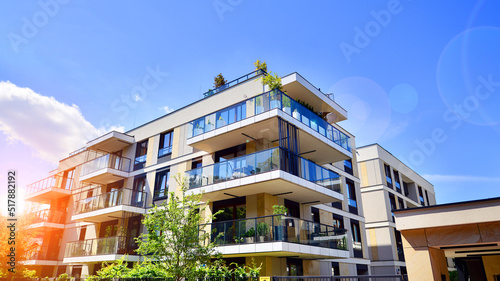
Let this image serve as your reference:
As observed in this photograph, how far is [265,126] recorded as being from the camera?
16.4 m

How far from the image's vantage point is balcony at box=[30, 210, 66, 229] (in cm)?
2645

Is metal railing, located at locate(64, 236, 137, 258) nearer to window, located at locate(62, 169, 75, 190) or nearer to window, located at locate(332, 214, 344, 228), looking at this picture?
window, located at locate(62, 169, 75, 190)

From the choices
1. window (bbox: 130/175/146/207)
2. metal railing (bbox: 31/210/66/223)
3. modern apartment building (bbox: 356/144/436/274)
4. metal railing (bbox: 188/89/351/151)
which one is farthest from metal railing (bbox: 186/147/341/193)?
metal railing (bbox: 31/210/66/223)

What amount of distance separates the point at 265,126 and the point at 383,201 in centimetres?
1794

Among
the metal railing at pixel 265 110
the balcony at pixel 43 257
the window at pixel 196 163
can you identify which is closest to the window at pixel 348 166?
the metal railing at pixel 265 110

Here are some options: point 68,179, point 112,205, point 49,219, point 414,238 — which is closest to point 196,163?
point 112,205

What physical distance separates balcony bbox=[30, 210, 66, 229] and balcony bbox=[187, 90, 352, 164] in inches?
634

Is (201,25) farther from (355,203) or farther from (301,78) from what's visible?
(355,203)

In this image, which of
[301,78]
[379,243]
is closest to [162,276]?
[301,78]

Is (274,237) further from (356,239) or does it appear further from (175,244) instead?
(356,239)

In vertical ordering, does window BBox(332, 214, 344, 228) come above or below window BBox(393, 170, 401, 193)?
below

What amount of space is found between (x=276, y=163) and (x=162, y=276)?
631 centimetres

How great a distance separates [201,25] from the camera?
13297 millimetres

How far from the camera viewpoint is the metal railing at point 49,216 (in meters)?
26.9
